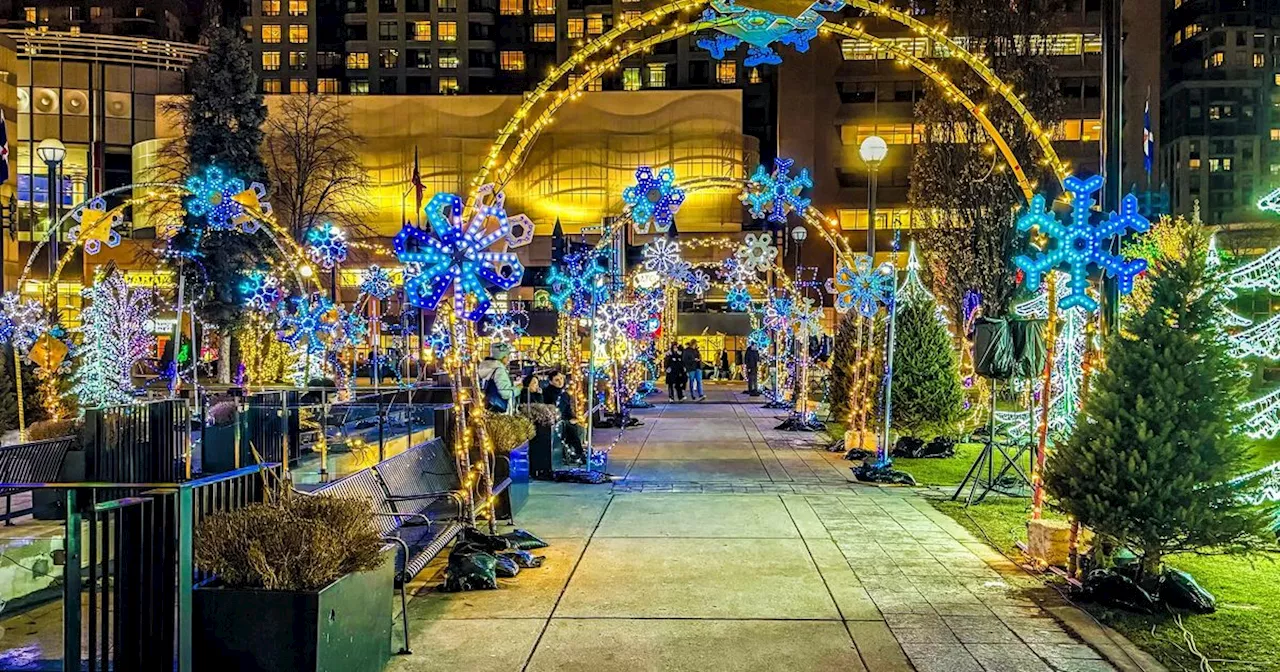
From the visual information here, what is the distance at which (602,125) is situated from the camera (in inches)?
2611

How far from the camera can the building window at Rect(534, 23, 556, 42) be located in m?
102

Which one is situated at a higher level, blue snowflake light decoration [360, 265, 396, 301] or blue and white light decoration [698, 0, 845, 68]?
blue and white light decoration [698, 0, 845, 68]

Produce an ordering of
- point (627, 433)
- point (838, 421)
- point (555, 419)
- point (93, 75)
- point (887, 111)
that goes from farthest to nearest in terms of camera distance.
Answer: point (93, 75) < point (887, 111) < point (838, 421) < point (627, 433) < point (555, 419)

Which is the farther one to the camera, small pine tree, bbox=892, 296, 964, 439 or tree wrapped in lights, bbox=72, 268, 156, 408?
tree wrapped in lights, bbox=72, 268, 156, 408

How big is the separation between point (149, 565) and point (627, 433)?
18.4 meters

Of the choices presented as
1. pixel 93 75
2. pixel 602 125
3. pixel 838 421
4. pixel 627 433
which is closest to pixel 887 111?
pixel 602 125

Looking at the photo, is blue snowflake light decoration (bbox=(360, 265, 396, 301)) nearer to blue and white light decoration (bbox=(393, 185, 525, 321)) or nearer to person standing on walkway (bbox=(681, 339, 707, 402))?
person standing on walkway (bbox=(681, 339, 707, 402))

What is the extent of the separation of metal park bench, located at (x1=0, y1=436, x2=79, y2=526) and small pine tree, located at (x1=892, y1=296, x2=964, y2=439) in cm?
1415

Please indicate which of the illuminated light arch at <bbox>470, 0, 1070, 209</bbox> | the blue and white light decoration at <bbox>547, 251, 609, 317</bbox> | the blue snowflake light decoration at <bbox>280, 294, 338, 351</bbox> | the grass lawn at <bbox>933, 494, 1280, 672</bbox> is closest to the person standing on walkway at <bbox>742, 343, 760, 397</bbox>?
the blue and white light decoration at <bbox>547, 251, 609, 317</bbox>

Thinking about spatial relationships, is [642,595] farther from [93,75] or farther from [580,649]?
[93,75]

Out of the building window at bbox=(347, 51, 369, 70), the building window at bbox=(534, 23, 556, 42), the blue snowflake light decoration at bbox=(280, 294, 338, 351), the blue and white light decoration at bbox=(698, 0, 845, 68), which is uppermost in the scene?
the building window at bbox=(534, 23, 556, 42)

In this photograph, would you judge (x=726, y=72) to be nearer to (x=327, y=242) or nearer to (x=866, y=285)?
(x=327, y=242)

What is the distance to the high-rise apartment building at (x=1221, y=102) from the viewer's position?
15388 cm

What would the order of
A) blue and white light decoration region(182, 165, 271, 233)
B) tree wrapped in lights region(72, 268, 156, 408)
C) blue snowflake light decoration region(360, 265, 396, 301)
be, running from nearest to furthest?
blue and white light decoration region(182, 165, 271, 233)
tree wrapped in lights region(72, 268, 156, 408)
blue snowflake light decoration region(360, 265, 396, 301)
